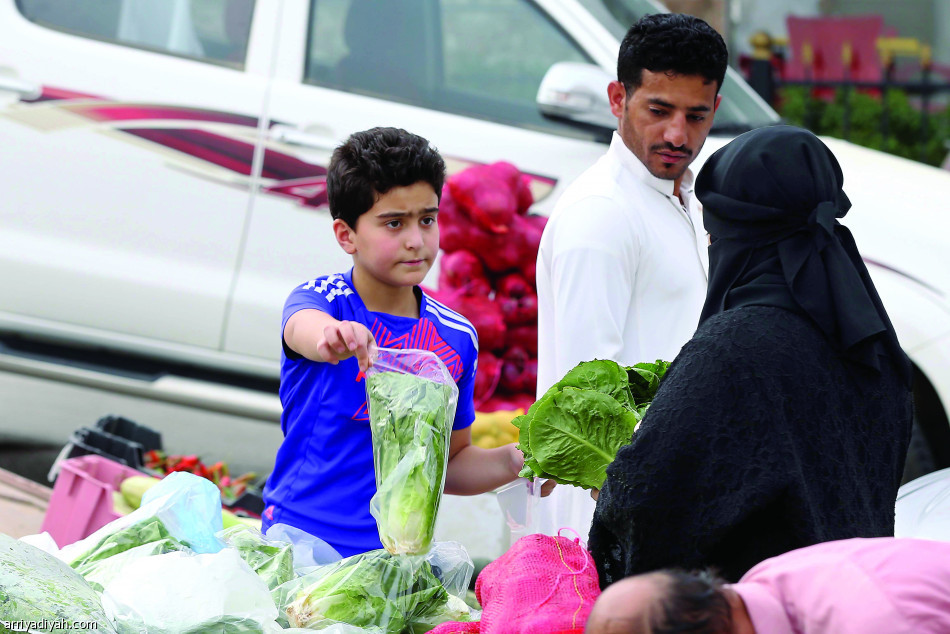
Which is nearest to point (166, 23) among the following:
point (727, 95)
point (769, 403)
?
point (727, 95)

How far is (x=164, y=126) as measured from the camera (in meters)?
4.54

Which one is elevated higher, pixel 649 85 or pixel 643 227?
pixel 649 85

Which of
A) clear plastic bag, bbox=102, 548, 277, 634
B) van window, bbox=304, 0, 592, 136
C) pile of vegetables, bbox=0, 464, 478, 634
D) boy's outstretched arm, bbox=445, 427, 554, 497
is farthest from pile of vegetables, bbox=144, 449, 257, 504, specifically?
clear plastic bag, bbox=102, 548, 277, 634

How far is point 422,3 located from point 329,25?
1.38 ft

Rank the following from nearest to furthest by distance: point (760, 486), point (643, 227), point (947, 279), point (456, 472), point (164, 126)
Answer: point (760, 486)
point (456, 472)
point (643, 227)
point (947, 279)
point (164, 126)

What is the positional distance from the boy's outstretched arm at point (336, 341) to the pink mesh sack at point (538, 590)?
462 millimetres

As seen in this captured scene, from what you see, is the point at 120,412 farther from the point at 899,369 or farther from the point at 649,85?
the point at 899,369

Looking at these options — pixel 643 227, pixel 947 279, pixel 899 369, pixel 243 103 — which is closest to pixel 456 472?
pixel 643 227

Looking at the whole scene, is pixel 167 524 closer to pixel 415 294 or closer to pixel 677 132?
pixel 415 294

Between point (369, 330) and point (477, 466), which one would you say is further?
point (477, 466)

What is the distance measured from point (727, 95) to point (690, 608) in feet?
11.9

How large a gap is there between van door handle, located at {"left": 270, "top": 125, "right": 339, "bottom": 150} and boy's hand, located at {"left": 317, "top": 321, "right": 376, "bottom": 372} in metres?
2.57

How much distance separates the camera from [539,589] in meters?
1.83

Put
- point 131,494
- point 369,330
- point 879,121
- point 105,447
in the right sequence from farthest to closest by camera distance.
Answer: point 879,121 → point 105,447 → point 131,494 → point 369,330
